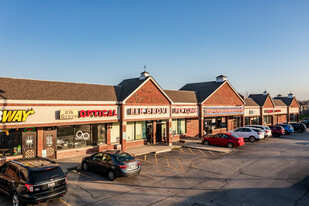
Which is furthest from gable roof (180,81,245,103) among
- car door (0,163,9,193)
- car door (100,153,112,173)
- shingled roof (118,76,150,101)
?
car door (0,163,9,193)

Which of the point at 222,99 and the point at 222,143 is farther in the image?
the point at 222,99

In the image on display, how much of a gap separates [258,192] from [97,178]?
9.41 meters

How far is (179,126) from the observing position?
101ft

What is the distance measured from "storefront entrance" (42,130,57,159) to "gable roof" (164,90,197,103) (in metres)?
15.4

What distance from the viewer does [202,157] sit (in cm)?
2039

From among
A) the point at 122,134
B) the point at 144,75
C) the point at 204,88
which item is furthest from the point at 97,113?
the point at 204,88

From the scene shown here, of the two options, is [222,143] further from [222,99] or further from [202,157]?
[222,99]

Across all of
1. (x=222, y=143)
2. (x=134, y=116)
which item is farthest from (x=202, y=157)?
(x=134, y=116)

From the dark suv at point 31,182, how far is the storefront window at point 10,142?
23.0 feet

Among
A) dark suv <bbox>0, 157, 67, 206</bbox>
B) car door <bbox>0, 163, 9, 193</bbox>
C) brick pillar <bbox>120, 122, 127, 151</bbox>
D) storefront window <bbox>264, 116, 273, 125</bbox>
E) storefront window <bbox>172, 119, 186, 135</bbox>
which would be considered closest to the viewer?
dark suv <bbox>0, 157, 67, 206</bbox>

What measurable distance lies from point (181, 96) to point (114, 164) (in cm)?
1955

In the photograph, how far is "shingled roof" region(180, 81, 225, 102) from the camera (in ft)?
109

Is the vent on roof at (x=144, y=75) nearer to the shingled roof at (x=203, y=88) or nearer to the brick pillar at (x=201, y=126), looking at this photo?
the shingled roof at (x=203, y=88)

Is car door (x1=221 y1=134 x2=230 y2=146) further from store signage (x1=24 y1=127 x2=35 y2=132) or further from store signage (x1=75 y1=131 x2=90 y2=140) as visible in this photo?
store signage (x1=24 y1=127 x2=35 y2=132)
